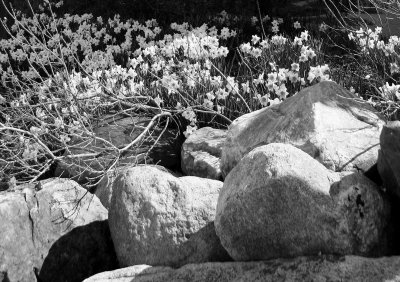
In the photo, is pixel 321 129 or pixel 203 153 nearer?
pixel 321 129

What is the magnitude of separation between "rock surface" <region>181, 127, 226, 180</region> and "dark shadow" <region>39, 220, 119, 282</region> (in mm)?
920

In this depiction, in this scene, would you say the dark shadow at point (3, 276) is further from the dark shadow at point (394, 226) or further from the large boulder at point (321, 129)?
the dark shadow at point (394, 226)

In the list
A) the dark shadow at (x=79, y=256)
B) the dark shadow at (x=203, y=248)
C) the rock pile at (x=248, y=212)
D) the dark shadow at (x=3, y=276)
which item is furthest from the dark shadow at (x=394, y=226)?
the dark shadow at (x=3, y=276)

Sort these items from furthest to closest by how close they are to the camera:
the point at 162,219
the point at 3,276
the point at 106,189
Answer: the point at 106,189 → the point at 3,276 → the point at 162,219

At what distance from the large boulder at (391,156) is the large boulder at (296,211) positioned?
3.7 inches

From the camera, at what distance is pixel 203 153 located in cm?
517

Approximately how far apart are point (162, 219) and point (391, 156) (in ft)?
4.29

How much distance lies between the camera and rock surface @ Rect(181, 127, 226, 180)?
504cm

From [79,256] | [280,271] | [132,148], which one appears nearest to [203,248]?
[280,271]

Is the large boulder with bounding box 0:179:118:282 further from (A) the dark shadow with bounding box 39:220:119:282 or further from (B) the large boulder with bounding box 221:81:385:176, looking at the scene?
(B) the large boulder with bounding box 221:81:385:176

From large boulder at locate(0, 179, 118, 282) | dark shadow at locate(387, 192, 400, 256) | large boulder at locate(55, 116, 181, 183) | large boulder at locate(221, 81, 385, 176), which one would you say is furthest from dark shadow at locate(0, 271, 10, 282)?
dark shadow at locate(387, 192, 400, 256)

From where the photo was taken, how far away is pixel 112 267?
14.4ft

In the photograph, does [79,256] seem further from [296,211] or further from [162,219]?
[296,211]

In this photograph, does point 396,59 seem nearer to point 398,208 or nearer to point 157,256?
point 398,208
